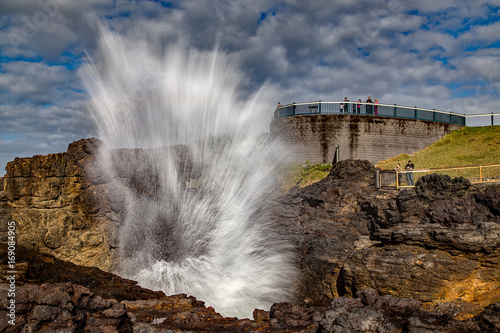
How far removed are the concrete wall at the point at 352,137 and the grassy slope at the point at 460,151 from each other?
879mm

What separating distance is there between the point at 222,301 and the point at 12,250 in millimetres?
9132

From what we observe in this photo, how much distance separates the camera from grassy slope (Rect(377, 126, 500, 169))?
21255mm

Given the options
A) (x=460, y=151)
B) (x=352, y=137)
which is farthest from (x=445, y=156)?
(x=352, y=137)

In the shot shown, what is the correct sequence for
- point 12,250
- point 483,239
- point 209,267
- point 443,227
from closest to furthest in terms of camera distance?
point 483,239, point 443,227, point 12,250, point 209,267

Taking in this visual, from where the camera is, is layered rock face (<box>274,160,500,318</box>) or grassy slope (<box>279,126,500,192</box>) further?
grassy slope (<box>279,126,500,192</box>)

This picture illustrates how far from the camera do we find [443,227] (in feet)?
40.0

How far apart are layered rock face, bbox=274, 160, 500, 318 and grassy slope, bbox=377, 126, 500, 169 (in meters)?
5.76

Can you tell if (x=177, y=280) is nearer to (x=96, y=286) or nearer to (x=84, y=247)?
(x=96, y=286)

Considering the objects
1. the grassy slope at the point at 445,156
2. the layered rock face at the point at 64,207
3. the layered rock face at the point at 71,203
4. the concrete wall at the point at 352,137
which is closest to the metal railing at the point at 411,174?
the grassy slope at the point at 445,156

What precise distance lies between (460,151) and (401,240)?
14.7m

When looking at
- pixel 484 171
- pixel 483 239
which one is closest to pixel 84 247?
pixel 483 239

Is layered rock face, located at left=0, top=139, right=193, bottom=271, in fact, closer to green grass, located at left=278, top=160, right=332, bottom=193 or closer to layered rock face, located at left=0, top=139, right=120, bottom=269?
layered rock face, located at left=0, top=139, right=120, bottom=269

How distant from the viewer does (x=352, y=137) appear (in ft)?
83.5

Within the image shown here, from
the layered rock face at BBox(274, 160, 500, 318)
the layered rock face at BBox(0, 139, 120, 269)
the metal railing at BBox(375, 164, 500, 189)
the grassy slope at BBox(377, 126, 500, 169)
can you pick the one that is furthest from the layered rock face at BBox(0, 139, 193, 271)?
the grassy slope at BBox(377, 126, 500, 169)
